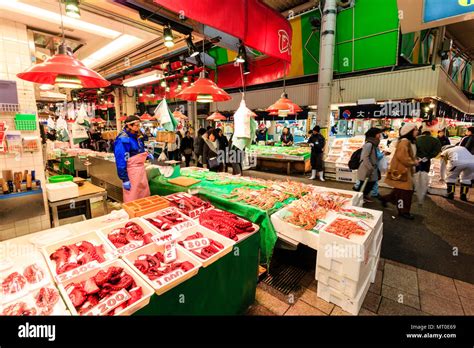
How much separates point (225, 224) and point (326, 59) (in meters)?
9.27

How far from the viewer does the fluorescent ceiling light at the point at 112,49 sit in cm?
441

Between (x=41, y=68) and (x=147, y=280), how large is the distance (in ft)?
6.70

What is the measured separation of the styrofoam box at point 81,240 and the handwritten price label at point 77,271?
10 cm

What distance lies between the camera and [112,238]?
2395 mm

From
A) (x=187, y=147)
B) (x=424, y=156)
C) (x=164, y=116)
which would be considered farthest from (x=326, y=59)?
(x=164, y=116)

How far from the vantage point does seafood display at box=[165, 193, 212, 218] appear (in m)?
3.21

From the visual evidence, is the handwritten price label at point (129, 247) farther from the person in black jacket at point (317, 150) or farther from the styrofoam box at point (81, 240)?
the person in black jacket at point (317, 150)

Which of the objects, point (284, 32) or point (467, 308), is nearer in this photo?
point (467, 308)

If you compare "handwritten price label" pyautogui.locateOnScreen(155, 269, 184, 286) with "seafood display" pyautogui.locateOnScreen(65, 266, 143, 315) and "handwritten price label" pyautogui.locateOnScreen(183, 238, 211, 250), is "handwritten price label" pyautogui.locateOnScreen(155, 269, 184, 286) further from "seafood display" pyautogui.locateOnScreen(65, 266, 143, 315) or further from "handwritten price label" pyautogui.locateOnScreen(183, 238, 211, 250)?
"handwritten price label" pyautogui.locateOnScreen(183, 238, 211, 250)

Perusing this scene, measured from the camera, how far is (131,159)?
4.32 metres

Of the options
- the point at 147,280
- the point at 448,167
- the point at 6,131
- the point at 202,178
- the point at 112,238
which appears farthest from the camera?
the point at 448,167

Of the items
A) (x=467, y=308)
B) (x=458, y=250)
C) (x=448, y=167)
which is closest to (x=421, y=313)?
(x=467, y=308)

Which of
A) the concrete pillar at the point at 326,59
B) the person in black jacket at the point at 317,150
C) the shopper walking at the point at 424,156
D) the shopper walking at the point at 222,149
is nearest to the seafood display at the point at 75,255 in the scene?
the shopper walking at the point at 222,149
